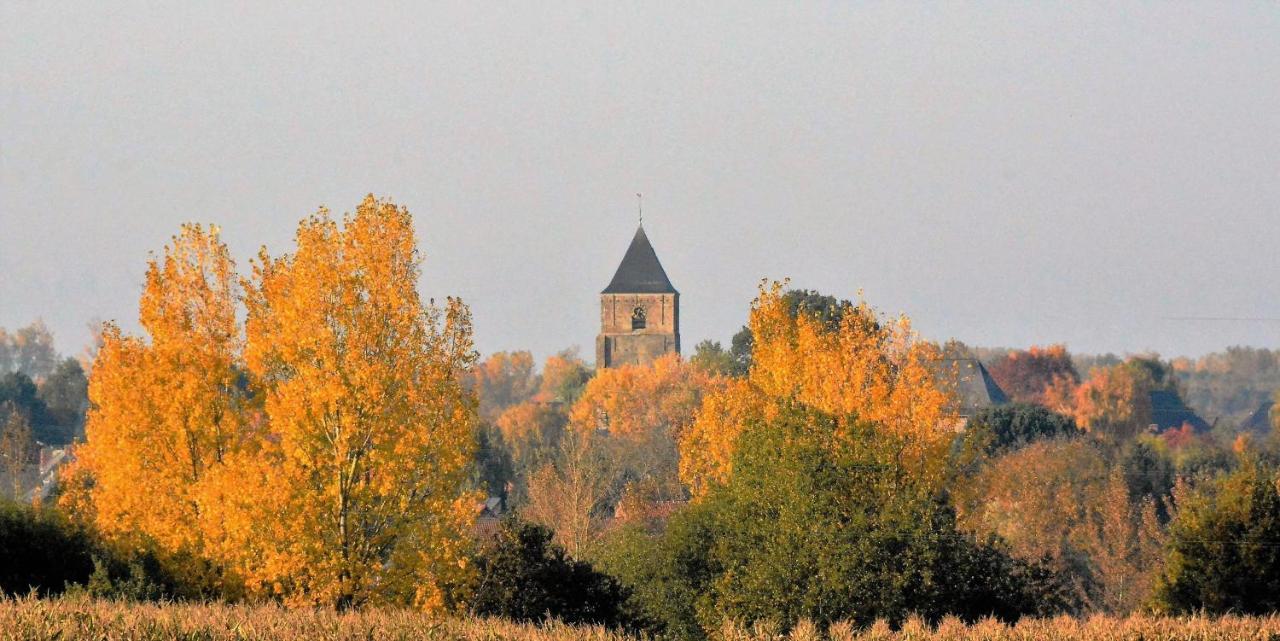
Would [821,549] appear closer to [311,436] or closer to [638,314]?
[311,436]

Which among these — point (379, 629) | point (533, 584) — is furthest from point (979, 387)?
point (379, 629)

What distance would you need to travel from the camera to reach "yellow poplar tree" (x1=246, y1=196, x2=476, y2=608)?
2828 centimetres

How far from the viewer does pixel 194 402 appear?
30422mm

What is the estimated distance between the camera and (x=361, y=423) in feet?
94.0

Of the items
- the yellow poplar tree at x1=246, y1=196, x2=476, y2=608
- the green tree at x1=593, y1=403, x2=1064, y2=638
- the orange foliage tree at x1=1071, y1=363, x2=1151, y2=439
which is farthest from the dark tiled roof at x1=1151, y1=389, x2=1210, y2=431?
the yellow poplar tree at x1=246, y1=196, x2=476, y2=608

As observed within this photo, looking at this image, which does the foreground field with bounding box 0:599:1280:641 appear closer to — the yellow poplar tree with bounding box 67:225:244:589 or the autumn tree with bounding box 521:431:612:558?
the yellow poplar tree with bounding box 67:225:244:589

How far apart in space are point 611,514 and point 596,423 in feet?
160

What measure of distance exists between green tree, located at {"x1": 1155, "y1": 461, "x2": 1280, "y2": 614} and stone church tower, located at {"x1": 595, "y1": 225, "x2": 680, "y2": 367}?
127054 mm

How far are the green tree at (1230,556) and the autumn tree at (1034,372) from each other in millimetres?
117832

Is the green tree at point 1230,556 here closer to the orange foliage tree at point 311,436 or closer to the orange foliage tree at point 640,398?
the orange foliage tree at point 311,436

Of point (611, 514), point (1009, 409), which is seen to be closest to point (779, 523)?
point (611, 514)

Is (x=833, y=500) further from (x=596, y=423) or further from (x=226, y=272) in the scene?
(x=596, y=423)

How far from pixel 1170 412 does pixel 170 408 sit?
14120cm

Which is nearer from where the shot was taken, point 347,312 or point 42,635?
point 42,635
